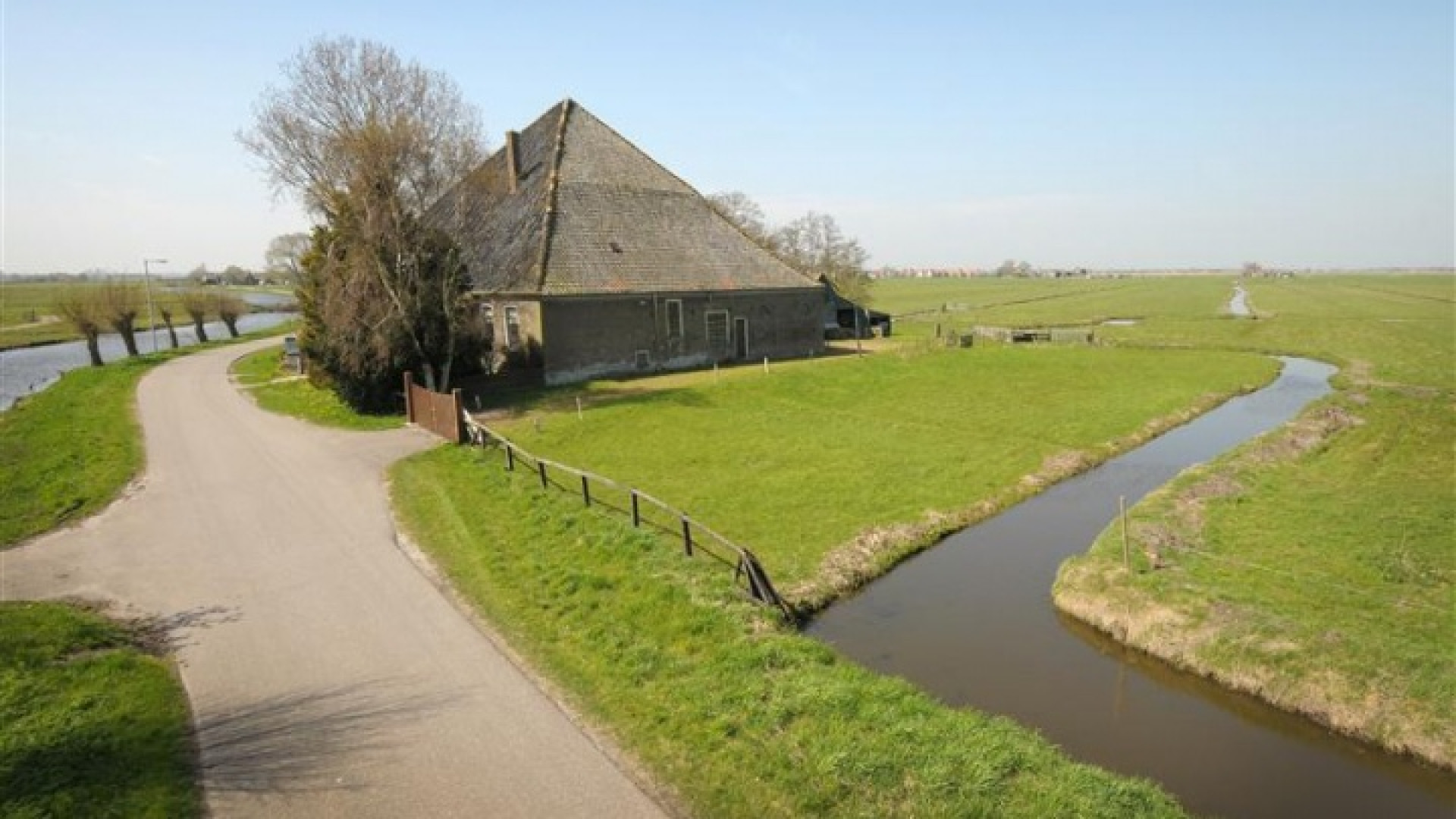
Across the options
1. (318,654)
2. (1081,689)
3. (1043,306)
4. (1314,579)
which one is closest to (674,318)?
(318,654)

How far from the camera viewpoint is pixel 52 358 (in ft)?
174

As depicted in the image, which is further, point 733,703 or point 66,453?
point 66,453

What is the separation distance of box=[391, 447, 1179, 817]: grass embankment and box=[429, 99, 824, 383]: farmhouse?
15.7 m

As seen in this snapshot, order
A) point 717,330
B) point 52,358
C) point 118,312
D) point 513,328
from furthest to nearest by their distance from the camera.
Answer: point 52,358
point 118,312
point 717,330
point 513,328

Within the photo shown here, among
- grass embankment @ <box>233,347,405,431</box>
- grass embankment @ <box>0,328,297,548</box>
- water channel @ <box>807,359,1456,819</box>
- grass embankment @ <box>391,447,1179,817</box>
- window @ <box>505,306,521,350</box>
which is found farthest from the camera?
window @ <box>505,306,521,350</box>

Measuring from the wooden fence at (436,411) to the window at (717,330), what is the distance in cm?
1253

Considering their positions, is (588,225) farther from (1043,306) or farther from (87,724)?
(1043,306)

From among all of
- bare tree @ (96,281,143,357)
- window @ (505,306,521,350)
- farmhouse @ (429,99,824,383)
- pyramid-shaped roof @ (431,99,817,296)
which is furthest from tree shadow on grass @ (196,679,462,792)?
bare tree @ (96,281,143,357)

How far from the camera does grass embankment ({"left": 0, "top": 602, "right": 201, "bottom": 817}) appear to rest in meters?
7.75

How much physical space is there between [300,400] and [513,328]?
7935 millimetres

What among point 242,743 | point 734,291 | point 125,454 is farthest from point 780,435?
point 125,454

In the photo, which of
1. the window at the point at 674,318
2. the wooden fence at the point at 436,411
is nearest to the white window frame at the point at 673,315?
the window at the point at 674,318

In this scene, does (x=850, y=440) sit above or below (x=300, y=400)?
below

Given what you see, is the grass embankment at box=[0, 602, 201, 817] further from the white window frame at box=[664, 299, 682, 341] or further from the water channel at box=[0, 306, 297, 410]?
the water channel at box=[0, 306, 297, 410]
